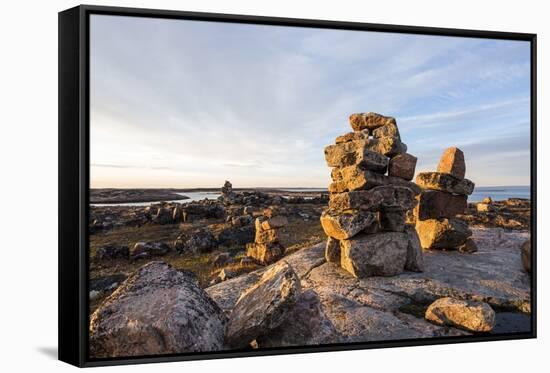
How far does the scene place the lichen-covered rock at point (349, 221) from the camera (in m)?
9.98

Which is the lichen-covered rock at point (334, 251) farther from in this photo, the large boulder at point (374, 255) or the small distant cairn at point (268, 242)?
the small distant cairn at point (268, 242)

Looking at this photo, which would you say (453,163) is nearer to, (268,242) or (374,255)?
(374,255)

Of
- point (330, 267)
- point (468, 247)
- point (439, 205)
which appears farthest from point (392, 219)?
point (468, 247)

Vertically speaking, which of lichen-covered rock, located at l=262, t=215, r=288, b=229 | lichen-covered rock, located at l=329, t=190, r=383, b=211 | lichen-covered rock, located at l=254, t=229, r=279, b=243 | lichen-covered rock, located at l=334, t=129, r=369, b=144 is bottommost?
lichen-covered rock, located at l=254, t=229, r=279, b=243

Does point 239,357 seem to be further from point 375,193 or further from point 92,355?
point 375,193

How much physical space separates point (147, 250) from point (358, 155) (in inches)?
243

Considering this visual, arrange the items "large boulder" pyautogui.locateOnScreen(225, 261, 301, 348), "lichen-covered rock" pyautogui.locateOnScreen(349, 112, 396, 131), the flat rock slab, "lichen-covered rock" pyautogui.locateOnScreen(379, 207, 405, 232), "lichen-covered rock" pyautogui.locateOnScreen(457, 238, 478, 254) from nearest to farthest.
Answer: "large boulder" pyautogui.locateOnScreen(225, 261, 301, 348) < the flat rock slab < "lichen-covered rock" pyautogui.locateOnScreen(379, 207, 405, 232) < "lichen-covered rock" pyautogui.locateOnScreen(349, 112, 396, 131) < "lichen-covered rock" pyautogui.locateOnScreen(457, 238, 478, 254)

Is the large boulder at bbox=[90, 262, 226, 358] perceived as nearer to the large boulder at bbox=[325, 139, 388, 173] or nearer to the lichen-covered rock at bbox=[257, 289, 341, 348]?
the lichen-covered rock at bbox=[257, 289, 341, 348]

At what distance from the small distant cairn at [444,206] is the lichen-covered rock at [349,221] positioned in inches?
124

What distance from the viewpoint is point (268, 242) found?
13.0 metres

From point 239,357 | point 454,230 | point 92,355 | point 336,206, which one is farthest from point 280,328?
point 454,230

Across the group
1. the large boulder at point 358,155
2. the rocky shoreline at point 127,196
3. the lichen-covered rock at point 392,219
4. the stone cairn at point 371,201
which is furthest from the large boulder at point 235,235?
the lichen-covered rock at point 392,219

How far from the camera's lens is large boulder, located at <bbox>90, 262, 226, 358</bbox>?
5.93 meters

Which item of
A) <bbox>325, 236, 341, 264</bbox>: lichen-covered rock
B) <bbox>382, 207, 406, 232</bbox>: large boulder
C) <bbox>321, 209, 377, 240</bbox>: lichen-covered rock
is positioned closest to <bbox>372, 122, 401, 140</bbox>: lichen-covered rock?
<bbox>382, 207, 406, 232</bbox>: large boulder
